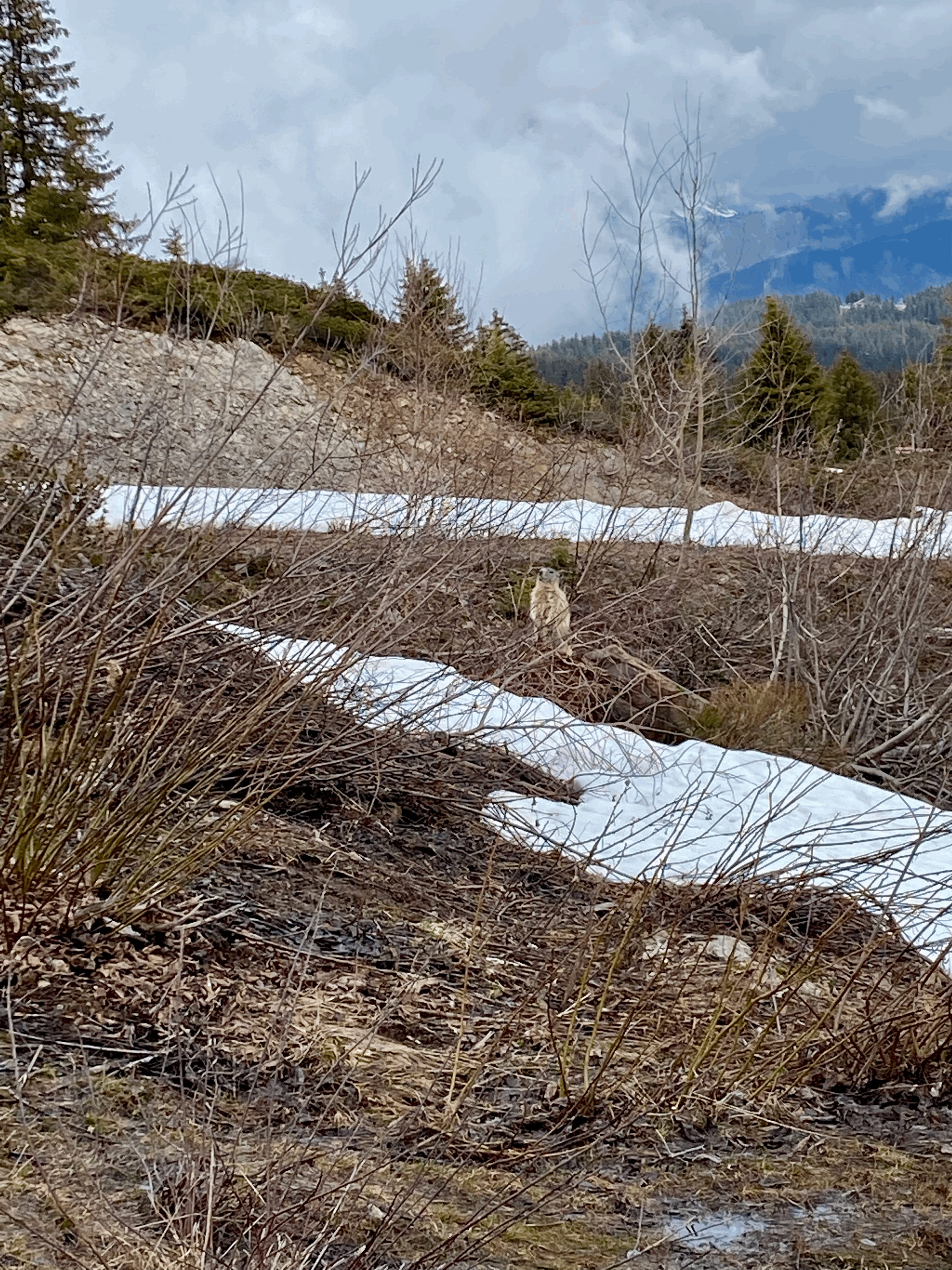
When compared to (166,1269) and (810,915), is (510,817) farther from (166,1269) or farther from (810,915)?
(166,1269)

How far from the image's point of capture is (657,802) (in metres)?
5.84

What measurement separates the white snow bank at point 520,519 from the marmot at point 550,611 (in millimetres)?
449

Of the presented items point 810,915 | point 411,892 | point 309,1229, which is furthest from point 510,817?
A: point 309,1229

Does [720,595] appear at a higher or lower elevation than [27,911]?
higher

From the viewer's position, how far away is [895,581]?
8.37 meters

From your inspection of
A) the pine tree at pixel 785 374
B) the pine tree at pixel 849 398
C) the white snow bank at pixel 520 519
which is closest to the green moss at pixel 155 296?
the white snow bank at pixel 520 519

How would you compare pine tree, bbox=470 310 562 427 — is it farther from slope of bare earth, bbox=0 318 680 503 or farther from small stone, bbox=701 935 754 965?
small stone, bbox=701 935 754 965

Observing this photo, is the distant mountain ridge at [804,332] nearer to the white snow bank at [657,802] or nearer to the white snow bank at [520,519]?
the white snow bank at [520,519]

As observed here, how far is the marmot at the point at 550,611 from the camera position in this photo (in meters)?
5.92

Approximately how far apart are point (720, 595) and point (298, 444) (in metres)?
7.95

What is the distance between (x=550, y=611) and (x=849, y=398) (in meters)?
25.9

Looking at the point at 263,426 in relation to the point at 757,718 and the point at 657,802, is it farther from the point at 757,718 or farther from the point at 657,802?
the point at 657,802

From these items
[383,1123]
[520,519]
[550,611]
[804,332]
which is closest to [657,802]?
[550,611]

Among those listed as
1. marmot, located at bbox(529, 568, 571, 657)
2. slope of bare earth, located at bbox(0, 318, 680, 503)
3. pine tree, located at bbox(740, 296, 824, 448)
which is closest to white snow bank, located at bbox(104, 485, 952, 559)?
slope of bare earth, located at bbox(0, 318, 680, 503)
